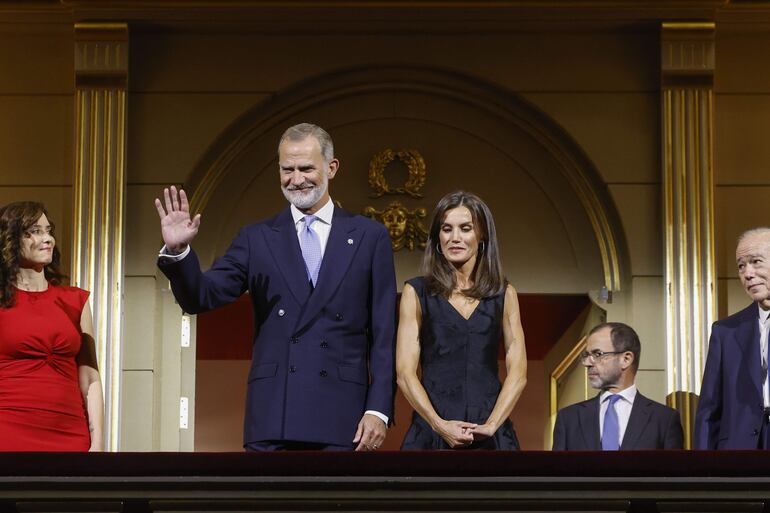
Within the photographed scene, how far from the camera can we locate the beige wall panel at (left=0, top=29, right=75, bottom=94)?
295 inches

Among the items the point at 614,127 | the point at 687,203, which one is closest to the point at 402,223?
the point at 614,127

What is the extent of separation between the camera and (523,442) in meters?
9.71

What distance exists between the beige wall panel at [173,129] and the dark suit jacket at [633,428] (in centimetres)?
229

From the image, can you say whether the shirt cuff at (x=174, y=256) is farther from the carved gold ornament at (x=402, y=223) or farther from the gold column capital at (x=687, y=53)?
the gold column capital at (x=687, y=53)

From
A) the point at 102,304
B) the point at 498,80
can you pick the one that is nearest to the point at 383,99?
the point at 498,80

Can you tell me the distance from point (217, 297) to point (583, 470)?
1281 millimetres

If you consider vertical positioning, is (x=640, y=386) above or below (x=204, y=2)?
below

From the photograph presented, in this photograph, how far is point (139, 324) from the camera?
724 centimetres

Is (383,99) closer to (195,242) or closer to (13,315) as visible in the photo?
(195,242)

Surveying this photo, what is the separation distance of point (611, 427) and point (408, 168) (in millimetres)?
1964

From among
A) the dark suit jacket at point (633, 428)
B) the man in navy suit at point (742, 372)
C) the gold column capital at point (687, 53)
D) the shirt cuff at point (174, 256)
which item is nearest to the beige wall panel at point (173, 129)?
the gold column capital at point (687, 53)

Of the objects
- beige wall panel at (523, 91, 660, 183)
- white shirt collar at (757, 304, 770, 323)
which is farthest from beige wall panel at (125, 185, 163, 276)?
white shirt collar at (757, 304, 770, 323)

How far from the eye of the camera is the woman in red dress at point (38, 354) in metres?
5.18

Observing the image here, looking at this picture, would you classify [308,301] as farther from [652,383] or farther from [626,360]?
[652,383]
